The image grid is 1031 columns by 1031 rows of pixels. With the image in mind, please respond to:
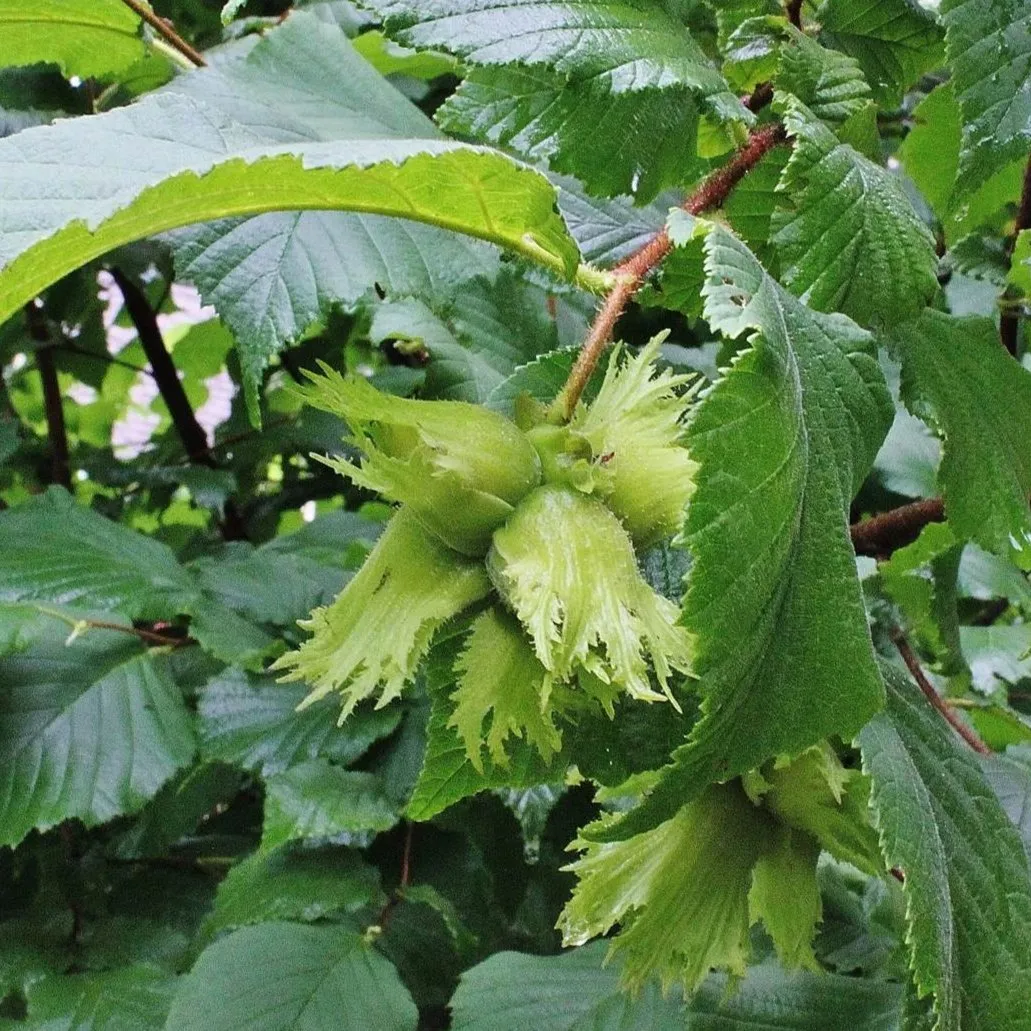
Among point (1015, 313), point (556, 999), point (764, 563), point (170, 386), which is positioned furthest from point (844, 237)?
point (170, 386)

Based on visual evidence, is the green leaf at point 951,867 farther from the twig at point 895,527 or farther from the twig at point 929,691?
the twig at point 895,527

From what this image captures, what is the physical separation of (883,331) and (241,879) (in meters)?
0.82

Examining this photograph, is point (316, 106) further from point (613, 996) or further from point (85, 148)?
point (613, 996)

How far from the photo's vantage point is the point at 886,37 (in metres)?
0.84

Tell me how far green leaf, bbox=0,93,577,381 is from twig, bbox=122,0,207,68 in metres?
0.46

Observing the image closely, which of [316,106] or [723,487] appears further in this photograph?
[316,106]

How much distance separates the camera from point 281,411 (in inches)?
84.4

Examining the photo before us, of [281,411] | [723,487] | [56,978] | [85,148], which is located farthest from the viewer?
[281,411]

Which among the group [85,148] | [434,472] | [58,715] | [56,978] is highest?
[85,148]

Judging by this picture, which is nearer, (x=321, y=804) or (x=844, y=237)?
(x=844, y=237)

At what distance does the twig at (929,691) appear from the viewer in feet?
2.78

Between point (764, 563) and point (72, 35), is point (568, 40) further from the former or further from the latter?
point (72, 35)

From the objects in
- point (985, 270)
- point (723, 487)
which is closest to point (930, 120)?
point (985, 270)

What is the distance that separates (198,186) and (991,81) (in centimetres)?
56
